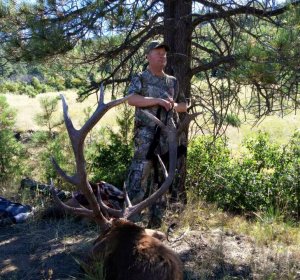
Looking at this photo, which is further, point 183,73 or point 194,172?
point 194,172

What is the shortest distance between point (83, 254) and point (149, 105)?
5.29 ft

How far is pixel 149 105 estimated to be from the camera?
5.23 m

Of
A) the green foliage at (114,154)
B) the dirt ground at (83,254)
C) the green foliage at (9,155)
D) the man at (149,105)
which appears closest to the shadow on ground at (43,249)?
the dirt ground at (83,254)

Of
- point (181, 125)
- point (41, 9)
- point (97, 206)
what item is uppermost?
point (41, 9)

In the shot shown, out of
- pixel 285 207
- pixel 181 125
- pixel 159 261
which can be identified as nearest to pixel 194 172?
pixel 285 207

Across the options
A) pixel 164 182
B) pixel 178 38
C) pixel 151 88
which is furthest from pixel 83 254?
pixel 178 38

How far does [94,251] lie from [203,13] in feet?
12.8

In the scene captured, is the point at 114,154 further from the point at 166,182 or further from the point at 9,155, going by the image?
the point at 166,182

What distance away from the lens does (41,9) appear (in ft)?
20.6

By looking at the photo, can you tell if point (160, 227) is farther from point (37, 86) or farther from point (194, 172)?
point (37, 86)

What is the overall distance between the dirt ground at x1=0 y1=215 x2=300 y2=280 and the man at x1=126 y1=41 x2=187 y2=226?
0.70 metres

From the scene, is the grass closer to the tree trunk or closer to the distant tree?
the tree trunk

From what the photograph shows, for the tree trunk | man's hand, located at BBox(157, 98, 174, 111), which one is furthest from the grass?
man's hand, located at BBox(157, 98, 174, 111)

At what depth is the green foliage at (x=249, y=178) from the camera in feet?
24.7
